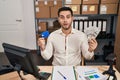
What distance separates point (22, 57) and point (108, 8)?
95.7 inches

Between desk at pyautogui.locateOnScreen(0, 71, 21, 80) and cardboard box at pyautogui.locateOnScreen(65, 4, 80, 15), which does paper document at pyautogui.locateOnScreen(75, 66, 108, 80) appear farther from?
cardboard box at pyautogui.locateOnScreen(65, 4, 80, 15)

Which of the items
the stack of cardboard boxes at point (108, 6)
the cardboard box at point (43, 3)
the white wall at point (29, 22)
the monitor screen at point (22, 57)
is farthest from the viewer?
the white wall at point (29, 22)

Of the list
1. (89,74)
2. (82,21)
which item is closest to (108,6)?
(82,21)

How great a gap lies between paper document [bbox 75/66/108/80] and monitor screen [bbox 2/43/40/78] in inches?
18.6

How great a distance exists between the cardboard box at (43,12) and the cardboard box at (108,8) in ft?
3.80

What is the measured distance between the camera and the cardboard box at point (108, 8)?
313 cm

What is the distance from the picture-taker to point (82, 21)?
324 cm

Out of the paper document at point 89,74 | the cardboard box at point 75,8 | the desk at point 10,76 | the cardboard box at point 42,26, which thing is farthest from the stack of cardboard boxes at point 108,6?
the desk at point 10,76

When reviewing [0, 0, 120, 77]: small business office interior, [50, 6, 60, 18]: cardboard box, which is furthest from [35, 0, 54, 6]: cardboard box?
[50, 6, 60, 18]: cardboard box

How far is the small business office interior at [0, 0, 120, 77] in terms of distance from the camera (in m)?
3.15

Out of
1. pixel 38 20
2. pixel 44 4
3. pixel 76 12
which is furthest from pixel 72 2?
pixel 38 20

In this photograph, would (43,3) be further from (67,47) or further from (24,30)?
(67,47)

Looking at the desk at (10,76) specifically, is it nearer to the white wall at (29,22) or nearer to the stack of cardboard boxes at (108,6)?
the stack of cardboard boxes at (108,6)

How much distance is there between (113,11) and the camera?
3.17m
